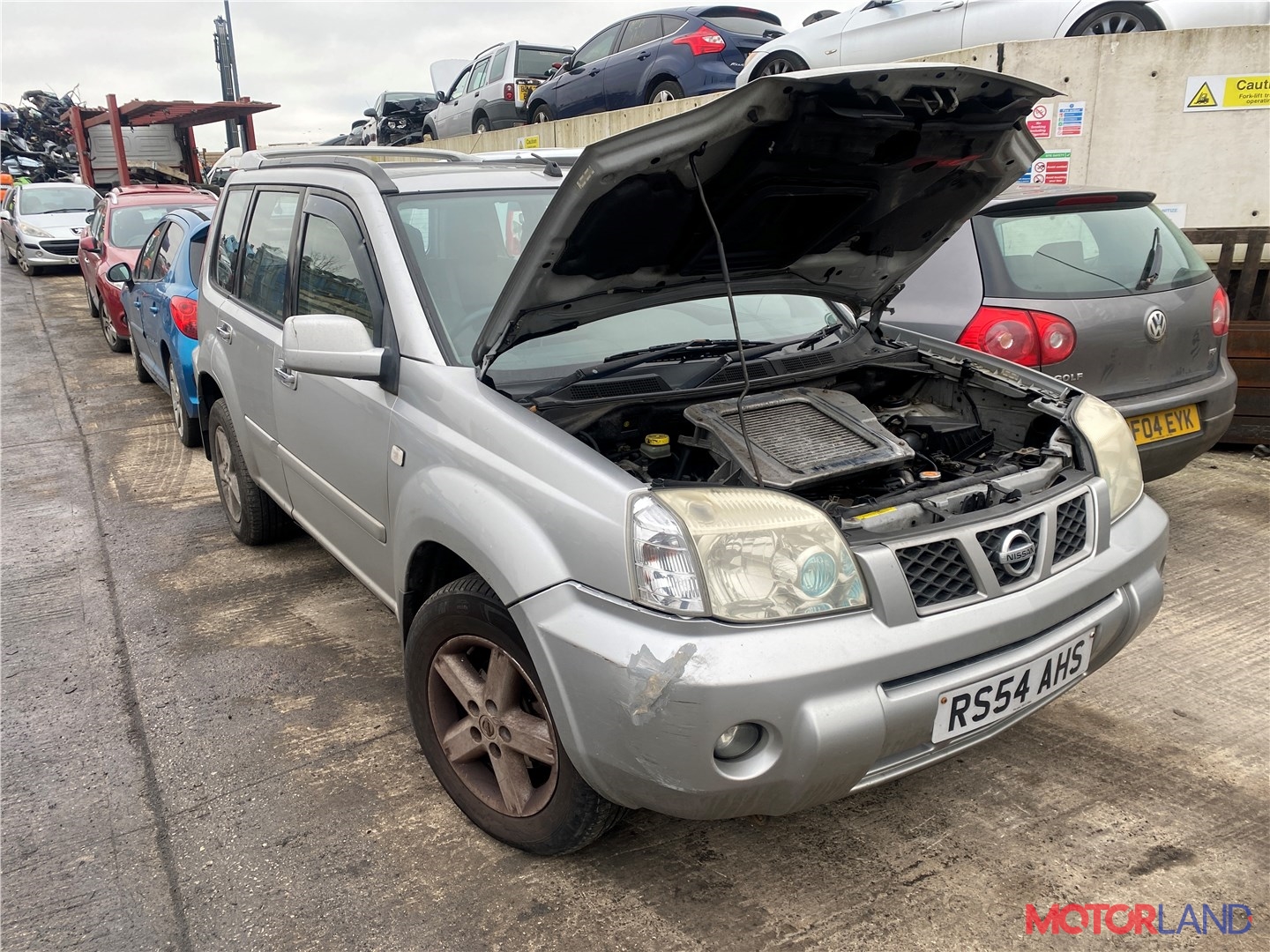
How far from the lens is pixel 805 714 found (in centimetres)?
183

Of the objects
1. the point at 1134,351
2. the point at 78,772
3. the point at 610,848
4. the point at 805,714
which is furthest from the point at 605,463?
the point at 1134,351

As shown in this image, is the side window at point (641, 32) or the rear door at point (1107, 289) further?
the side window at point (641, 32)

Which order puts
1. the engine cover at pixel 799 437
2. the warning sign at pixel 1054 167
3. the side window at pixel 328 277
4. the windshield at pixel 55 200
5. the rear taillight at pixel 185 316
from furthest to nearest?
1. the windshield at pixel 55 200
2. the warning sign at pixel 1054 167
3. the rear taillight at pixel 185 316
4. the side window at pixel 328 277
5. the engine cover at pixel 799 437

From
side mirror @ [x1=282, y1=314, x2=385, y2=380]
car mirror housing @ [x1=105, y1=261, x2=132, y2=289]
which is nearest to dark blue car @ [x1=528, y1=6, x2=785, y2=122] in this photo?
car mirror housing @ [x1=105, y1=261, x2=132, y2=289]

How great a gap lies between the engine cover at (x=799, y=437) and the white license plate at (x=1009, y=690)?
646 mm

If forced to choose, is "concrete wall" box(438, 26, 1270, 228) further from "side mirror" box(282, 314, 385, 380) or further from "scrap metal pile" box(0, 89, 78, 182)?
"scrap metal pile" box(0, 89, 78, 182)

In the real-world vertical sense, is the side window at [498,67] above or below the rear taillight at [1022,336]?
above

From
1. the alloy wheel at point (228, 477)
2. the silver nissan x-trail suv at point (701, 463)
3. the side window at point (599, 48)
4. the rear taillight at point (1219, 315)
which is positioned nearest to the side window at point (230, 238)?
the alloy wheel at point (228, 477)

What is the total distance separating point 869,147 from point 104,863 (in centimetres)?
283

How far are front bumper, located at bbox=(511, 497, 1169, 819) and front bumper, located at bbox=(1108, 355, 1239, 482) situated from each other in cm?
223

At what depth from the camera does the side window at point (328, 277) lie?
9.68 ft

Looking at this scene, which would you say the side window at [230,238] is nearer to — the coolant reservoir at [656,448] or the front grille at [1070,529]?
the coolant reservoir at [656,448]

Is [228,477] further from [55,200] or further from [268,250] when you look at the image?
[55,200]

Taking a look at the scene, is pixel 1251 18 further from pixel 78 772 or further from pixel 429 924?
pixel 78 772
